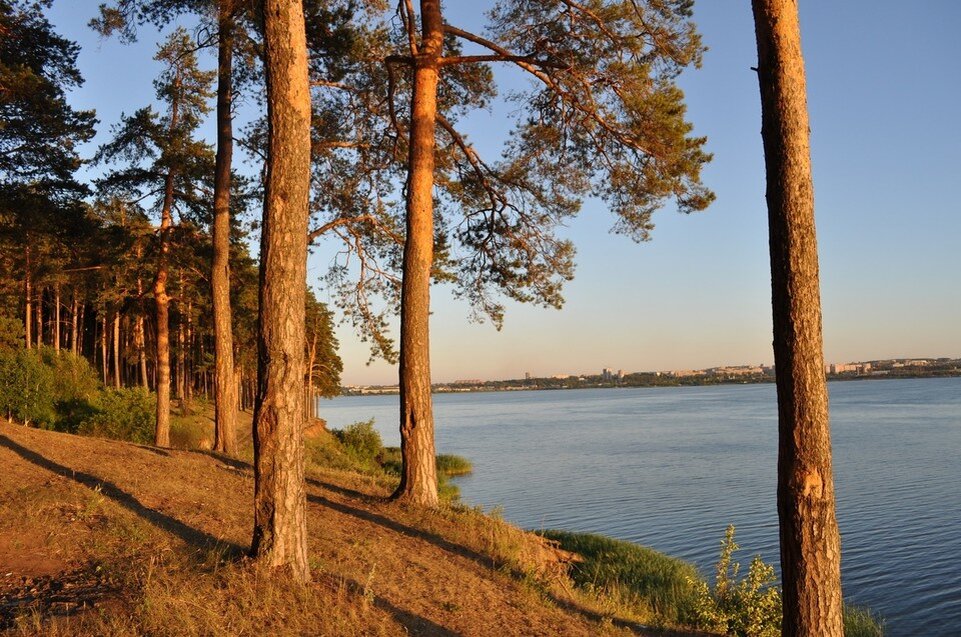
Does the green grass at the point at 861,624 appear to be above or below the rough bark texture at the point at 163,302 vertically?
below

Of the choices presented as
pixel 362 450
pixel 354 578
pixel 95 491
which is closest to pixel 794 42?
pixel 354 578

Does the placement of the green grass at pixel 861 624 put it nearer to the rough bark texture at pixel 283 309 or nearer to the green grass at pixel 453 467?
the rough bark texture at pixel 283 309

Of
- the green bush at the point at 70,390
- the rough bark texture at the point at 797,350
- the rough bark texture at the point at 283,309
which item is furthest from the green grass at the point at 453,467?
the rough bark texture at the point at 797,350

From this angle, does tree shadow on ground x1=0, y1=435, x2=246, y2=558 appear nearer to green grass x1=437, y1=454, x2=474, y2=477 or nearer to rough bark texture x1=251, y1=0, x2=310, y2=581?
rough bark texture x1=251, y1=0, x2=310, y2=581

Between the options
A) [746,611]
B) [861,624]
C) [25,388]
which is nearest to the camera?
[746,611]

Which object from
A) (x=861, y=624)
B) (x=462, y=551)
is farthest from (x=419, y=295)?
(x=861, y=624)

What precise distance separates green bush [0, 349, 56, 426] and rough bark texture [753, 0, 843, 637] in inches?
1002

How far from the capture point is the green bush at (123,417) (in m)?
26.0

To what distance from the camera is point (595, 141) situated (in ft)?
44.1

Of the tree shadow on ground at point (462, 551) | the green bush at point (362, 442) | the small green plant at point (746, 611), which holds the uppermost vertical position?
the tree shadow on ground at point (462, 551)

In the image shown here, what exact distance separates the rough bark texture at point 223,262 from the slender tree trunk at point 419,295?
500 centimetres

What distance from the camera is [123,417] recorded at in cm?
2731

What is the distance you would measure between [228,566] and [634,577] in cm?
794

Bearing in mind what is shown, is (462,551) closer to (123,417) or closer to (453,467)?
(123,417)
